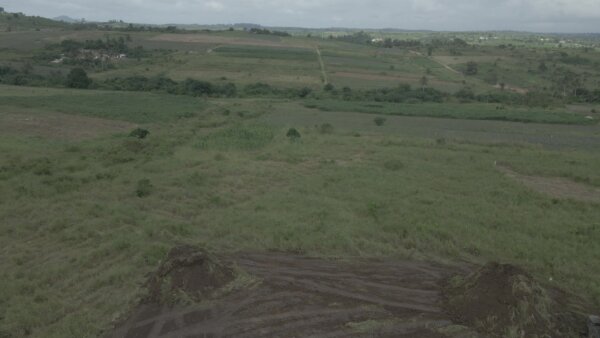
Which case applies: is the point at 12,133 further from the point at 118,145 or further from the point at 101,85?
the point at 101,85

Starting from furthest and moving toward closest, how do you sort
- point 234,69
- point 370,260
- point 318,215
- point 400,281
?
point 234,69, point 318,215, point 370,260, point 400,281

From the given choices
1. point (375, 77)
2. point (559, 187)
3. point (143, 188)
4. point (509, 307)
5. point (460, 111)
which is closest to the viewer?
point (509, 307)

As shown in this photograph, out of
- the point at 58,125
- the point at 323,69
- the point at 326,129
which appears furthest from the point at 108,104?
the point at 323,69

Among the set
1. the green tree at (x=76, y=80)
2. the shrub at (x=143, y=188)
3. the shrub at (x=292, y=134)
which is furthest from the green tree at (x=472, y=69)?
the shrub at (x=143, y=188)

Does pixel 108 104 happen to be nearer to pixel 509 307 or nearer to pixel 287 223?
pixel 287 223

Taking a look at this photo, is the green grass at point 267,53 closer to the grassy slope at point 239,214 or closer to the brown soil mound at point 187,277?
the grassy slope at point 239,214

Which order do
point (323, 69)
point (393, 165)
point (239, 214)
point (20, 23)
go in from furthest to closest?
1. point (20, 23)
2. point (323, 69)
3. point (393, 165)
4. point (239, 214)

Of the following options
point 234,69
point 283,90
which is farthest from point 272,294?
point 234,69
